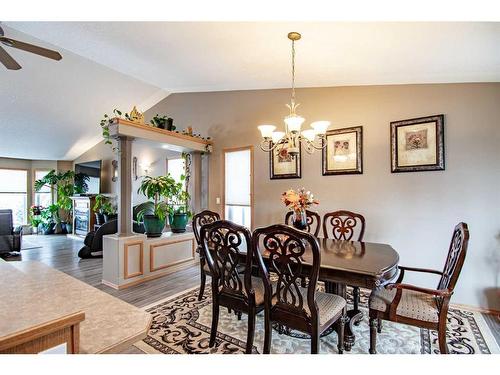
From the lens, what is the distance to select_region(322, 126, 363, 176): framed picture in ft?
11.6

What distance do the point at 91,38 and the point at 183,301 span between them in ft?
10.3

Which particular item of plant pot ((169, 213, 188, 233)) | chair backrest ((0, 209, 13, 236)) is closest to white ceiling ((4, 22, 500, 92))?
plant pot ((169, 213, 188, 233))

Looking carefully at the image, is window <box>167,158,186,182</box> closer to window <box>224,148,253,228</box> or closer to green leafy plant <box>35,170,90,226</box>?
window <box>224,148,253,228</box>

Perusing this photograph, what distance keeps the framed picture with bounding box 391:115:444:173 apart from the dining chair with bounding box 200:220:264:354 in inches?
92.7

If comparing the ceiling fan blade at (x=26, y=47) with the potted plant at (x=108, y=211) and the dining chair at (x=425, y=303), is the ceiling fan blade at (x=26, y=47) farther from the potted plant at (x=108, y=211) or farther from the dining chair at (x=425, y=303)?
the potted plant at (x=108, y=211)

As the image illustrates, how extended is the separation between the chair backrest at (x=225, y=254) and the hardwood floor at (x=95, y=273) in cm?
141

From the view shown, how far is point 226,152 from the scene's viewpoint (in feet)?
16.0

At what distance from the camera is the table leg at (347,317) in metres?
2.13

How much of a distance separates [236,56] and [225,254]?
7.39ft

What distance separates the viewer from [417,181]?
10.2ft

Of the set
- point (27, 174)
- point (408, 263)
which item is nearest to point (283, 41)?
point (408, 263)

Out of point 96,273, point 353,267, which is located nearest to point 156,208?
point 96,273

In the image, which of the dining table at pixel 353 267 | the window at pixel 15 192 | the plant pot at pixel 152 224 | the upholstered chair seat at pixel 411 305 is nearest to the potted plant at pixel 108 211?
the plant pot at pixel 152 224
